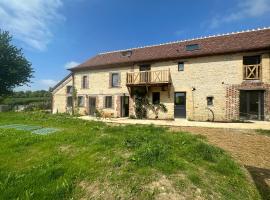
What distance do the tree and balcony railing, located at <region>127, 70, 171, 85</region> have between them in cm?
1708

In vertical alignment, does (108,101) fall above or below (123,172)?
above

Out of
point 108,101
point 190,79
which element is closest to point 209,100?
point 190,79

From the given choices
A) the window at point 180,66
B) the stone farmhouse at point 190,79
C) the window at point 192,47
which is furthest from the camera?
the window at point 192,47

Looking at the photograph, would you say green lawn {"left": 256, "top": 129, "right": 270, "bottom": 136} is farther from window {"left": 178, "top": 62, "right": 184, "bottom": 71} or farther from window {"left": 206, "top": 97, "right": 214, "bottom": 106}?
window {"left": 178, "top": 62, "right": 184, "bottom": 71}

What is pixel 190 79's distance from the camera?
16.6 meters

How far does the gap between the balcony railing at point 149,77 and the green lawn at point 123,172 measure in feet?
36.5

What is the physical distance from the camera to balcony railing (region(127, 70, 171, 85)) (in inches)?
682

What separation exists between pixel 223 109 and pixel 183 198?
13011 millimetres

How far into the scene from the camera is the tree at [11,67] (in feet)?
86.6

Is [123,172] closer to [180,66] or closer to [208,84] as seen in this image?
[208,84]

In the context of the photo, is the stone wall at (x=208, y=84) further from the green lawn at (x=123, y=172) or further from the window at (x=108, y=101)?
the green lawn at (x=123, y=172)

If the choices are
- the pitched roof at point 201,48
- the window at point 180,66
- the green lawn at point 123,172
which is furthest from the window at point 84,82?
the green lawn at point 123,172

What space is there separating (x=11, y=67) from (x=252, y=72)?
88.5ft

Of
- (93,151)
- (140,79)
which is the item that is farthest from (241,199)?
(140,79)
